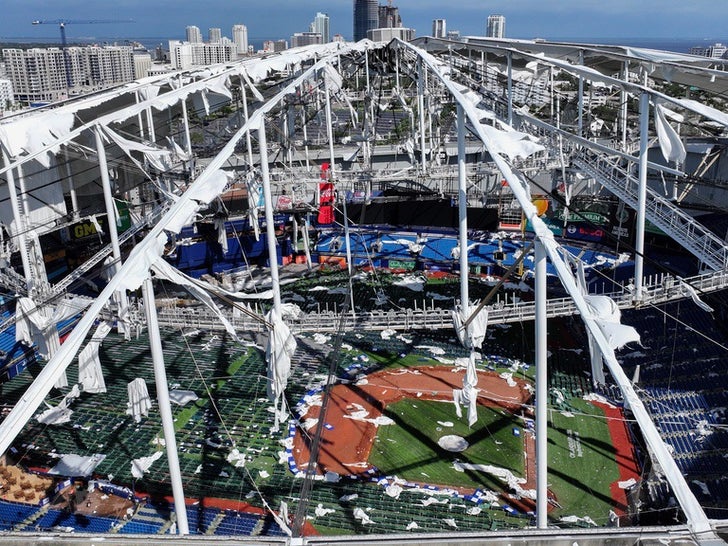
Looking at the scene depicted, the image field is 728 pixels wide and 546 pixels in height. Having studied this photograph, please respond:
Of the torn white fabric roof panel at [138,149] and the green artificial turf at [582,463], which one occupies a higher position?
the torn white fabric roof panel at [138,149]

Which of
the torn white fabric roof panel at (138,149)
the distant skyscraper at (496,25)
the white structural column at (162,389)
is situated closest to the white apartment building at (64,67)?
the distant skyscraper at (496,25)

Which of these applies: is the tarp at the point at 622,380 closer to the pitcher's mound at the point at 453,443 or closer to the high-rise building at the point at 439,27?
the pitcher's mound at the point at 453,443

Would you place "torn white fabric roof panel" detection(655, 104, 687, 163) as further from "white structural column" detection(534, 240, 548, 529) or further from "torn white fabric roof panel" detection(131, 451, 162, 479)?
"torn white fabric roof panel" detection(131, 451, 162, 479)

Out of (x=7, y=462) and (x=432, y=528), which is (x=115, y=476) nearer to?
(x=7, y=462)

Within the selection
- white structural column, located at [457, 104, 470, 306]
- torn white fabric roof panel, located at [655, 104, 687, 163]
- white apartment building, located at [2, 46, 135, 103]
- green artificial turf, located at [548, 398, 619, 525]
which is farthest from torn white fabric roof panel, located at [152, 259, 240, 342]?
white apartment building, located at [2, 46, 135, 103]

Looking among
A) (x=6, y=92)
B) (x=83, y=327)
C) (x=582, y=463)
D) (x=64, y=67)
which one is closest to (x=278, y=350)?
(x=83, y=327)

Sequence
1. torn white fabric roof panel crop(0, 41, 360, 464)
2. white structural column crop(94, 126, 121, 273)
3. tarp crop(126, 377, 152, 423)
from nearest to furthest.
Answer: torn white fabric roof panel crop(0, 41, 360, 464), tarp crop(126, 377, 152, 423), white structural column crop(94, 126, 121, 273)

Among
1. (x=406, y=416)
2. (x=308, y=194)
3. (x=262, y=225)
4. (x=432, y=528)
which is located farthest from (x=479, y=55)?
(x=432, y=528)

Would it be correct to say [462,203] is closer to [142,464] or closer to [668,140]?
[668,140]
